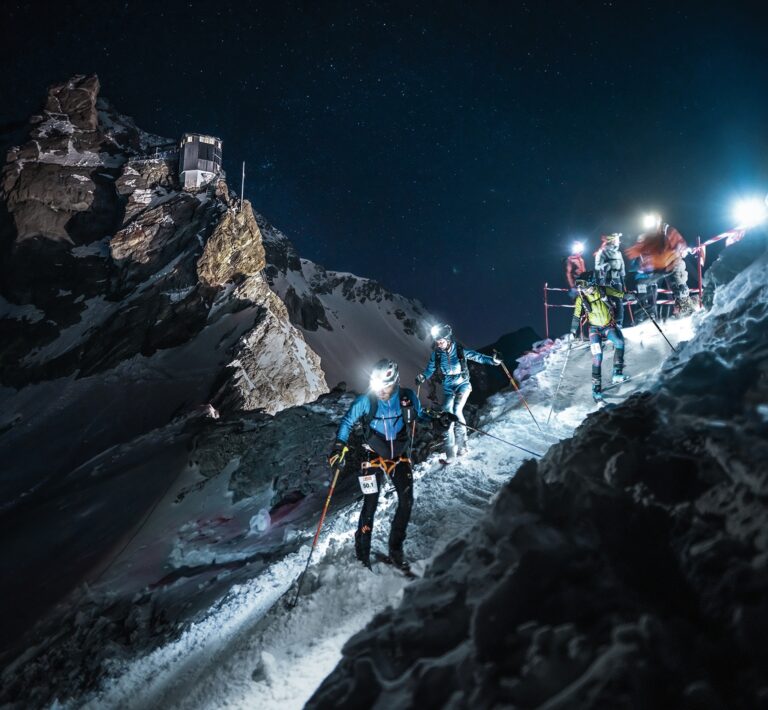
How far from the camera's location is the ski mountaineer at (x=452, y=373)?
9148mm

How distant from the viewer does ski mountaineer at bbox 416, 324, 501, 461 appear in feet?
30.0

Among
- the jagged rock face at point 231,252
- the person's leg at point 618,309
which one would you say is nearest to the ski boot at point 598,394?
the person's leg at point 618,309

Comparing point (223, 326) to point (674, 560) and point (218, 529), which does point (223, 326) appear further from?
point (674, 560)

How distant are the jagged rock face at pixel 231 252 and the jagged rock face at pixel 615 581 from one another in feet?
137

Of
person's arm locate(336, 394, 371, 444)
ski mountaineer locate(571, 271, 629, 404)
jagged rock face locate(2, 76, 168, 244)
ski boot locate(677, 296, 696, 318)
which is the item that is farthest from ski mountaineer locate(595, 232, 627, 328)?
jagged rock face locate(2, 76, 168, 244)

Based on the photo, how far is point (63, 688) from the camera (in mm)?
6301

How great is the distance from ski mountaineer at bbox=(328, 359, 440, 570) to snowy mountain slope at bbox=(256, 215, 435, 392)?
7406 centimetres

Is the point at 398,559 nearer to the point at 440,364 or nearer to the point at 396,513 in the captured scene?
the point at 396,513

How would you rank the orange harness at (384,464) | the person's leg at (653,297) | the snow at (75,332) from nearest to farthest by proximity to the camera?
the orange harness at (384,464) < the person's leg at (653,297) < the snow at (75,332)

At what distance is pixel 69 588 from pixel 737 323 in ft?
51.8

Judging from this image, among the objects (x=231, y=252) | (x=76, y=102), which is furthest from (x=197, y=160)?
(x=76, y=102)

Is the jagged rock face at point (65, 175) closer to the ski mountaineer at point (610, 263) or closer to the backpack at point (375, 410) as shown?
the ski mountaineer at point (610, 263)

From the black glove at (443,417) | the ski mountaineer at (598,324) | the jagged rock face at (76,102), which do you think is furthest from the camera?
the jagged rock face at (76,102)

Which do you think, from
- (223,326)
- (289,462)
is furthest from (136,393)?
(289,462)
